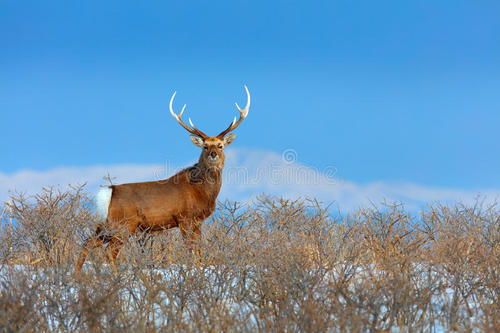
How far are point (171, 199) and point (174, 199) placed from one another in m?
0.05

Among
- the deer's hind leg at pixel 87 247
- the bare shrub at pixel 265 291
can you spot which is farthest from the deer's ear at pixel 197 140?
the bare shrub at pixel 265 291

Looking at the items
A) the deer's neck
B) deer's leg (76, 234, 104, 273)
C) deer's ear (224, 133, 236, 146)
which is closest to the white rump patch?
deer's leg (76, 234, 104, 273)

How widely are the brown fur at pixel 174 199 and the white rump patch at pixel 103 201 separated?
0.07 meters

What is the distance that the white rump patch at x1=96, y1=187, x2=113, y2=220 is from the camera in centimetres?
999

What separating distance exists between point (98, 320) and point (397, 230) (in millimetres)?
4729

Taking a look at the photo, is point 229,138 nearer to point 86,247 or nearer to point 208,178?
point 208,178

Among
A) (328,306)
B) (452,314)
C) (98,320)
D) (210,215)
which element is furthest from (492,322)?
(210,215)

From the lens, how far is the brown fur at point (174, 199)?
10039 mm

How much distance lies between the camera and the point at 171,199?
1015cm

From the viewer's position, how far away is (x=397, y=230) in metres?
8.46

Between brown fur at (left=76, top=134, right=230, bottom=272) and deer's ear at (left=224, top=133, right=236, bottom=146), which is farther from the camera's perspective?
deer's ear at (left=224, top=133, right=236, bottom=146)

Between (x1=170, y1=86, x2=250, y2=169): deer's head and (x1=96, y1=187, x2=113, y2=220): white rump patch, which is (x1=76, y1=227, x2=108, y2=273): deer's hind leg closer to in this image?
(x1=96, y1=187, x2=113, y2=220): white rump patch

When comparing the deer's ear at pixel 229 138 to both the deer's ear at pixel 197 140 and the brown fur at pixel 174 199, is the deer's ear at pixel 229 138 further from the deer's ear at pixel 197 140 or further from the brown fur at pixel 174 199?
the deer's ear at pixel 197 140

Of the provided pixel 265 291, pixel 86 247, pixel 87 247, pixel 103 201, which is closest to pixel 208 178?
pixel 103 201
